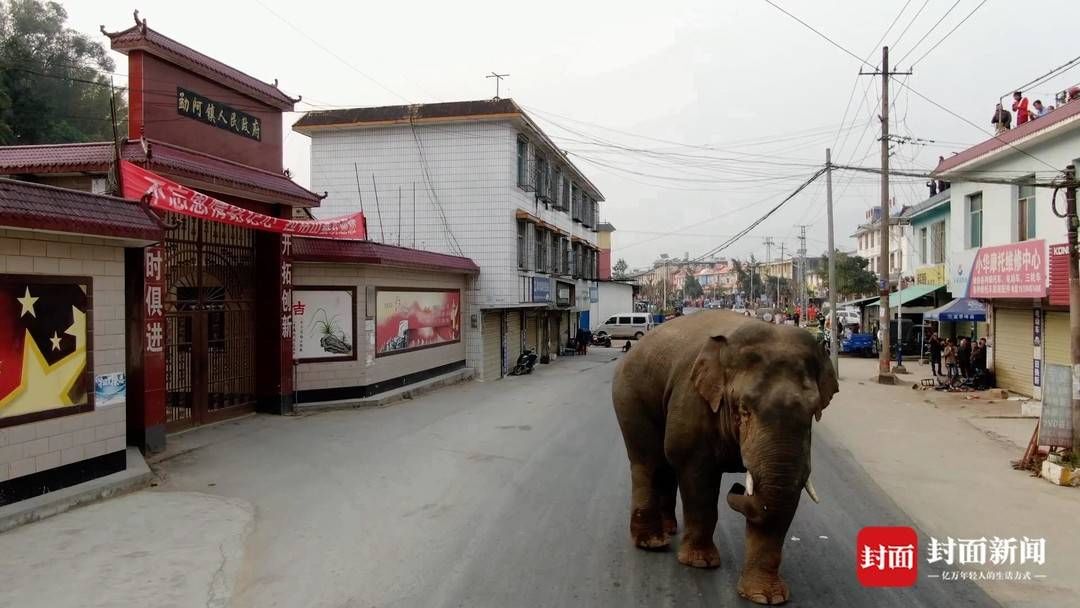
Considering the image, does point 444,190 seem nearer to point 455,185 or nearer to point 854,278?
point 455,185

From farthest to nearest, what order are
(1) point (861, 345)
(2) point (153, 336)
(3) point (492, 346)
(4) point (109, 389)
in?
(1) point (861, 345), (3) point (492, 346), (2) point (153, 336), (4) point (109, 389)

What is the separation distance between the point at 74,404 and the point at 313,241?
6.70 metres

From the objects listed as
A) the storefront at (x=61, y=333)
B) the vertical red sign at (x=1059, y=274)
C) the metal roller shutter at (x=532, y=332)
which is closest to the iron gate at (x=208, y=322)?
the storefront at (x=61, y=333)

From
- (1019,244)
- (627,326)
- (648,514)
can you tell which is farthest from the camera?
(627,326)

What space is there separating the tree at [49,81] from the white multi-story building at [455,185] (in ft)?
53.2

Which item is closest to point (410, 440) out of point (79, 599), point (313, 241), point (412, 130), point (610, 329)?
point (313, 241)

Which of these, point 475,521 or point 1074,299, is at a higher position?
point 1074,299

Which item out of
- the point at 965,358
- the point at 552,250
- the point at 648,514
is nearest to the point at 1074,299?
the point at 648,514

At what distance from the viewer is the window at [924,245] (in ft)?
95.6

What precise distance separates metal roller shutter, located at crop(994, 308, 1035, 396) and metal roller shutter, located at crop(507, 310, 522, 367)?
49.8 feet

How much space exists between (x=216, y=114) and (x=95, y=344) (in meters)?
5.31

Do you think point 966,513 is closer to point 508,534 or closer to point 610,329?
point 508,534

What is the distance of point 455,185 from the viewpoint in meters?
22.0

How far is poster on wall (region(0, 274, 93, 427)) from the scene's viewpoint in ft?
21.9
